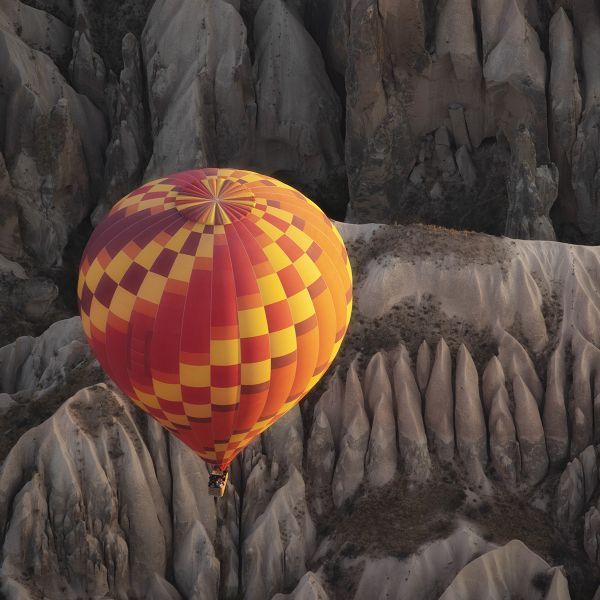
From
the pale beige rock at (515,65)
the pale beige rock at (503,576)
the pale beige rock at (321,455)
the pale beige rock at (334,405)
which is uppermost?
the pale beige rock at (515,65)

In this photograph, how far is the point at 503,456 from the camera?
68.8 feet

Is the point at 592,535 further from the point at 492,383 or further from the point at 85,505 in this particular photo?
the point at 85,505

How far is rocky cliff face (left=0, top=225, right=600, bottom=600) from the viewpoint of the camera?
18875 mm

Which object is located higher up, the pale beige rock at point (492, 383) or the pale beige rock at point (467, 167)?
the pale beige rock at point (467, 167)

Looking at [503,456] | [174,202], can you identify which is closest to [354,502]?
[503,456]

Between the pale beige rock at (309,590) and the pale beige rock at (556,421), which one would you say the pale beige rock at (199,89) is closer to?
the pale beige rock at (556,421)

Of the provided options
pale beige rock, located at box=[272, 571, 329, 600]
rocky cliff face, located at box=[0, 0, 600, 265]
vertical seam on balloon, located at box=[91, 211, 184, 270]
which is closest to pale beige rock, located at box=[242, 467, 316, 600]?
pale beige rock, located at box=[272, 571, 329, 600]

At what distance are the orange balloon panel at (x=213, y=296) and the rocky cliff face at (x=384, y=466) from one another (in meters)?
4.13

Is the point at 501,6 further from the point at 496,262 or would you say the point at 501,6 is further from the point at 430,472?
the point at 430,472

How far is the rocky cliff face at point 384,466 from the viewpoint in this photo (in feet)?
61.9

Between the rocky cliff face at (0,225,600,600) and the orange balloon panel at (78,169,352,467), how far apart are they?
13.6 feet

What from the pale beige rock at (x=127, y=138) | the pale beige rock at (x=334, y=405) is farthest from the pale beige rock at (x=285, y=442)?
the pale beige rock at (x=127, y=138)

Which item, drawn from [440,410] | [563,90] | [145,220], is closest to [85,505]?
[145,220]

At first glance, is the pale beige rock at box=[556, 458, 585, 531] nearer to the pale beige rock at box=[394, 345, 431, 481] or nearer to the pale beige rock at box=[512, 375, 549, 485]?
the pale beige rock at box=[512, 375, 549, 485]
